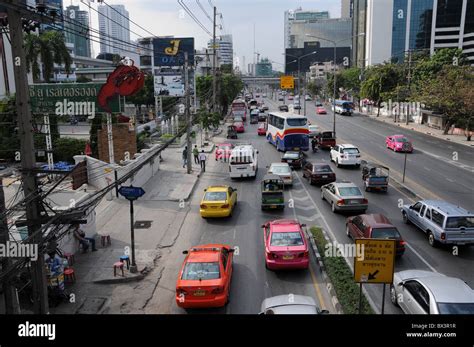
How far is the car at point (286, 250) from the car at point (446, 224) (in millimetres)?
5160

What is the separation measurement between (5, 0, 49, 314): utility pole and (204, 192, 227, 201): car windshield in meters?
12.2

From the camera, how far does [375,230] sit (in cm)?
1552

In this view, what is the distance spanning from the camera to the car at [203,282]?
38.5 feet

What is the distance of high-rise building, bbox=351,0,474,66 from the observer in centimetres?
13112

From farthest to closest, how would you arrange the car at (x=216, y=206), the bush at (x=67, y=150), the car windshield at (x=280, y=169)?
the bush at (x=67, y=150) → the car windshield at (x=280, y=169) → the car at (x=216, y=206)

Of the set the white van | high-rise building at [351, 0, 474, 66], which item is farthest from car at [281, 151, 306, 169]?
high-rise building at [351, 0, 474, 66]

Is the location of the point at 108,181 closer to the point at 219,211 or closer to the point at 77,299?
the point at 219,211

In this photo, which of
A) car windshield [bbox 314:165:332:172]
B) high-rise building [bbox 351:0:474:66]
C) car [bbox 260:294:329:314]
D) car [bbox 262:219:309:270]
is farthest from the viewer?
high-rise building [bbox 351:0:474:66]

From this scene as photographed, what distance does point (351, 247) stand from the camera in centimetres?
1656

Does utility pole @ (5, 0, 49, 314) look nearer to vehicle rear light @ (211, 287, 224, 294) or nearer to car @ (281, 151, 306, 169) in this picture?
vehicle rear light @ (211, 287, 224, 294)

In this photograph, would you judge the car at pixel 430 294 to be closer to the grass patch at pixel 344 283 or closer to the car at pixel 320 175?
the grass patch at pixel 344 283

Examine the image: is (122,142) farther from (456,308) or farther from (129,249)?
(456,308)

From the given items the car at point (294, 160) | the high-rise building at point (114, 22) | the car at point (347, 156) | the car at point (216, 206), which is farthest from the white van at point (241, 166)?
the high-rise building at point (114, 22)
